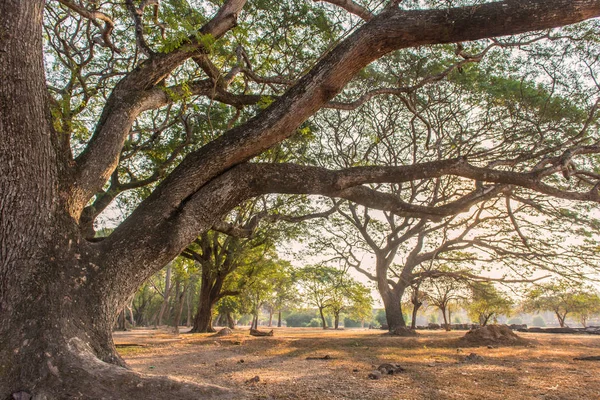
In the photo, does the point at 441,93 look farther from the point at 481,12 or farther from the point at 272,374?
the point at 272,374

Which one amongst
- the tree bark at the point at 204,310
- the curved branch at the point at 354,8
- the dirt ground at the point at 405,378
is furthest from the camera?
the tree bark at the point at 204,310

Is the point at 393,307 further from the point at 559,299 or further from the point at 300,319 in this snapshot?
the point at 300,319

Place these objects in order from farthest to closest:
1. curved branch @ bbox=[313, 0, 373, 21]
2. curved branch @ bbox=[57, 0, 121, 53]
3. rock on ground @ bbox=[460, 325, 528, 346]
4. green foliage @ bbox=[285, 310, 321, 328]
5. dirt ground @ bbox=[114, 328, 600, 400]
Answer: green foliage @ bbox=[285, 310, 321, 328] < rock on ground @ bbox=[460, 325, 528, 346] < curved branch @ bbox=[313, 0, 373, 21] < curved branch @ bbox=[57, 0, 121, 53] < dirt ground @ bbox=[114, 328, 600, 400]

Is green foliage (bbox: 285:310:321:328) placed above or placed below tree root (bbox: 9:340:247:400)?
below

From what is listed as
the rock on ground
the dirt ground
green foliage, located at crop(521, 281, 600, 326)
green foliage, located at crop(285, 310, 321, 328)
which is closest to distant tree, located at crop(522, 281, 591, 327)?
green foliage, located at crop(521, 281, 600, 326)

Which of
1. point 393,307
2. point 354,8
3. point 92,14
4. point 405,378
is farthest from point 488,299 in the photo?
point 92,14

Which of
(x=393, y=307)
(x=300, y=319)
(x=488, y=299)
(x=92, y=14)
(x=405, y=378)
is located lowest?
(x=300, y=319)

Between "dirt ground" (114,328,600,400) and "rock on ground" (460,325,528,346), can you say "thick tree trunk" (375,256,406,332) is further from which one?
"dirt ground" (114,328,600,400)

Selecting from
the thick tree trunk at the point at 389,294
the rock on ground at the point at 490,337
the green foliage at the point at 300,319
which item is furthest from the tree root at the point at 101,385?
the green foliage at the point at 300,319

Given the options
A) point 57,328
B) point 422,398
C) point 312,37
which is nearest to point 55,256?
point 57,328

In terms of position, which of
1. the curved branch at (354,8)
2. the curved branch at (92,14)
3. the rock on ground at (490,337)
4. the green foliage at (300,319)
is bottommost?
the green foliage at (300,319)

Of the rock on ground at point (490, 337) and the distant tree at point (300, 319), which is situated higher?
the rock on ground at point (490, 337)

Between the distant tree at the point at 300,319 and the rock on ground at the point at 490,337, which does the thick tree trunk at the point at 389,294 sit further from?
the distant tree at the point at 300,319

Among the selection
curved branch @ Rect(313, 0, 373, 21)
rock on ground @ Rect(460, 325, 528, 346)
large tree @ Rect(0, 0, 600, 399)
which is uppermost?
curved branch @ Rect(313, 0, 373, 21)
